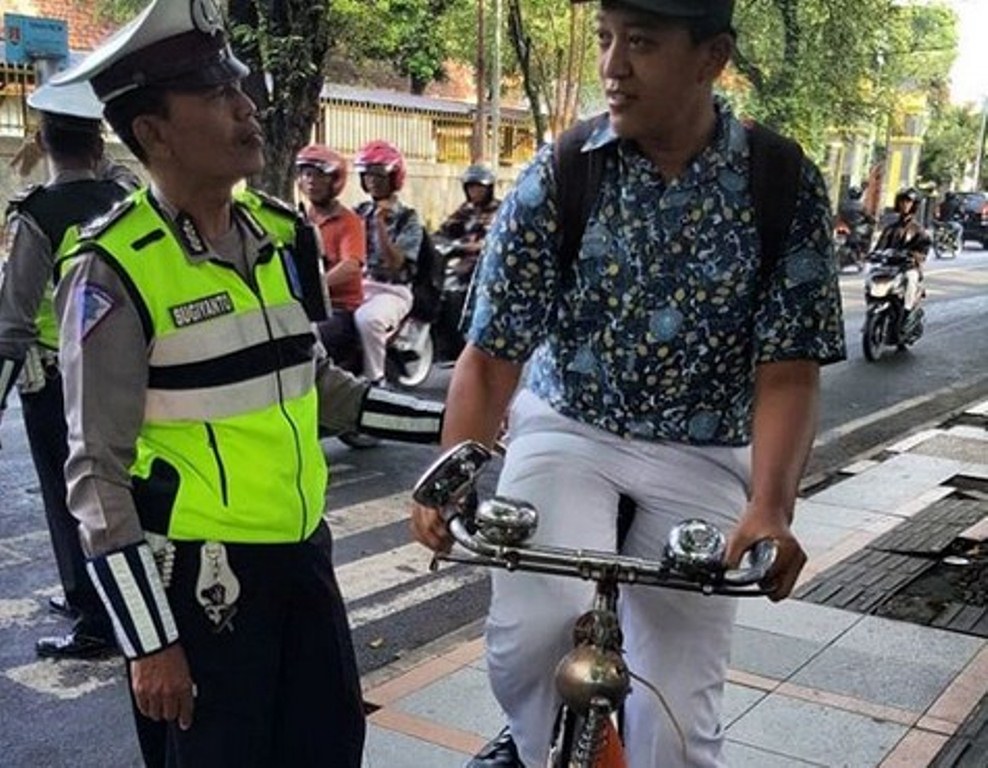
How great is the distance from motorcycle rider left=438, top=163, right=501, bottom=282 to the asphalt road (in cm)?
103

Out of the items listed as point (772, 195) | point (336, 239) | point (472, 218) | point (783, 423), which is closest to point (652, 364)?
point (783, 423)

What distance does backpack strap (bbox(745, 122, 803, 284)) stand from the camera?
1.98 metres

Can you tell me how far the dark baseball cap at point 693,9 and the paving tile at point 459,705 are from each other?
224cm

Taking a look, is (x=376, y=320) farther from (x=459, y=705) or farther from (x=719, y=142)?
(x=719, y=142)

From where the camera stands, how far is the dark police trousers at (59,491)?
3803 millimetres

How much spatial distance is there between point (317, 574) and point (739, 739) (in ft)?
5.66

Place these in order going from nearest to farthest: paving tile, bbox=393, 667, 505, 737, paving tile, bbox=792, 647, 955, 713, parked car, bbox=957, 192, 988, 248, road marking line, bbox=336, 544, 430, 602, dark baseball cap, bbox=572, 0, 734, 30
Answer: dark baseball cap, bbox=572, 0, 734, 30 → paving tile, bbox=393, 667, 505, 737 → paving tile, bbox=792, 647, 955, 713 → road marking line, bbox=336, 544, 430, 602 → parked car, bbox=957, 192, 988, 248

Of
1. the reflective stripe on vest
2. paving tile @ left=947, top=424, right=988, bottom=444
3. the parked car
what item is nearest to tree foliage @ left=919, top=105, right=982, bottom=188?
the parked car

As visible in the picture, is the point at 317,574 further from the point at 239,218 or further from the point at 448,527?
the point at 239,218

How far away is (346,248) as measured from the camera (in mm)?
6562

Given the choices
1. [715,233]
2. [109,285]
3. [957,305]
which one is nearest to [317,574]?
[109,285]

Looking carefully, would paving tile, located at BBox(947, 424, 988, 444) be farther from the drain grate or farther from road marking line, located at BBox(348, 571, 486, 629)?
road marking line, located at BBox(348, 571, 486, 629)

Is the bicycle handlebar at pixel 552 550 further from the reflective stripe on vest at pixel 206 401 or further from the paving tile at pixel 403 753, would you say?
the paving tile at pixel 403 753

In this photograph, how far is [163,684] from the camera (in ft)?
6.22
